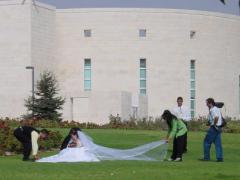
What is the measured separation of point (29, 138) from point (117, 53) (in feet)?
120

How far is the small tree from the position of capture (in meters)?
50.8

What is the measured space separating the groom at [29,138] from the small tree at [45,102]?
2712 centimetres

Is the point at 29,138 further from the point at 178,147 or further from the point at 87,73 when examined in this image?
the point at 87,73

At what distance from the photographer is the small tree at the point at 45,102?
50.8 meters

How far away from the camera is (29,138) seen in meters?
22.7

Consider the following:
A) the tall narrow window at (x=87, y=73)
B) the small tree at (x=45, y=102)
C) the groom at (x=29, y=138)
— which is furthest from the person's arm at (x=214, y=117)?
the tall narrow window at (x=87, y=73)

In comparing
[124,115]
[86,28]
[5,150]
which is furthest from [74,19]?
[5,150]

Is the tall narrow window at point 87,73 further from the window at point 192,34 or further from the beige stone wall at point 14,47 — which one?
the window at point 192,34

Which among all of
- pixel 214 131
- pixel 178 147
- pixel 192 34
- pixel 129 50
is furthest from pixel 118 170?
pixel 192 34

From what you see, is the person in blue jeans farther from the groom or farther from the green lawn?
the groom

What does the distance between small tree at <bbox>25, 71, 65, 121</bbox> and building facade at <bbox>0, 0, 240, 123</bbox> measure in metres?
3.71

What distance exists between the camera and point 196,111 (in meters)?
61.6

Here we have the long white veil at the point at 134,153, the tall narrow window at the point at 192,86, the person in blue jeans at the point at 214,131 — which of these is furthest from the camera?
the tall narrow window at the point at 192,86

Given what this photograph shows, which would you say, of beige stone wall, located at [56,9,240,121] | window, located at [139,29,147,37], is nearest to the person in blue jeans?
beige stone wall, located at [56,9,240,121]
